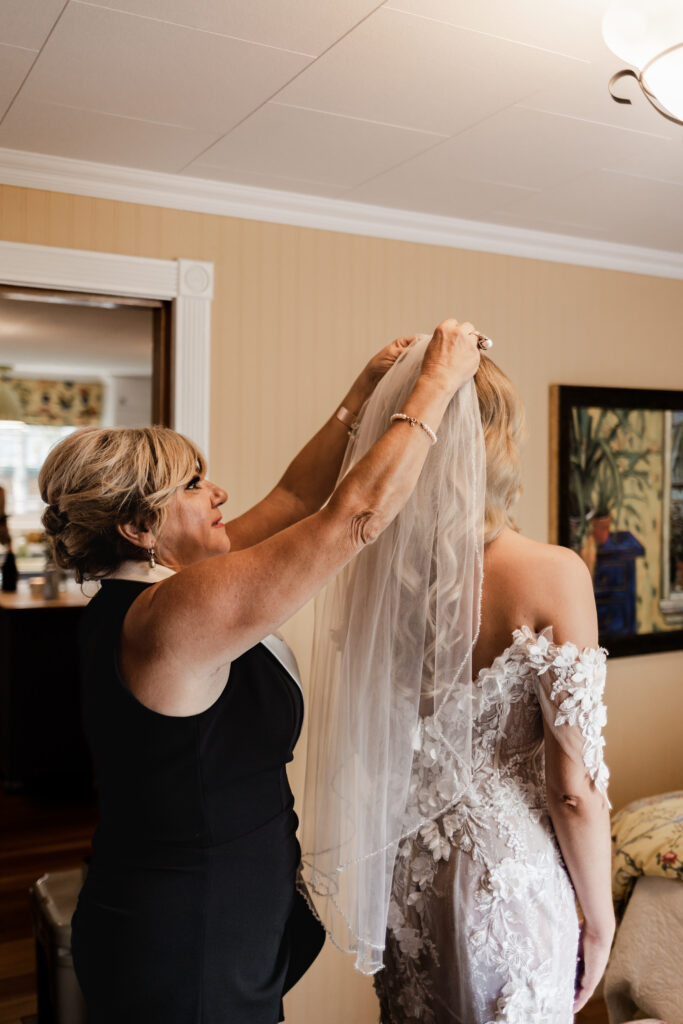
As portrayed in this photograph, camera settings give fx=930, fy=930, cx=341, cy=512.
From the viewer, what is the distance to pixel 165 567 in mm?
1515

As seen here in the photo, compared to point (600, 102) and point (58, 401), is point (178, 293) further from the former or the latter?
point (600, 102)

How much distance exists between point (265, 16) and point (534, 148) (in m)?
1.01

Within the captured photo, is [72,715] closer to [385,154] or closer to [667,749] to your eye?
[667,749]

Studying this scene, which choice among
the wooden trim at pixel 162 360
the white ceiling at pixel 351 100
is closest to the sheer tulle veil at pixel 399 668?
the white ceiling at pixel 351 100

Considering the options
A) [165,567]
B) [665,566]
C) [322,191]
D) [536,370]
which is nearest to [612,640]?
[665,566]

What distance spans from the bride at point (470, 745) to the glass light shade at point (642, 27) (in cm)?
63

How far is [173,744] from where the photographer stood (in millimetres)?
1384

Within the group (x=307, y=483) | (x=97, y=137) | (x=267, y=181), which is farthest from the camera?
(x=267, y=181)

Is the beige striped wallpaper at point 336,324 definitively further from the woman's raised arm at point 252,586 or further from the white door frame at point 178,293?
the woman's raised arm at point 252,586

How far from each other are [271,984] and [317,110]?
6.31 ft

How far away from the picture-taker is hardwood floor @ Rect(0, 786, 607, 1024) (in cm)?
307

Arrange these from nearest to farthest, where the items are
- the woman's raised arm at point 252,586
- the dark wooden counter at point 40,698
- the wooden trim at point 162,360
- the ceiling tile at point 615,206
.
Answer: the woman's raised arm at point 252,586 → the ceiling tile at point 615,206 → the wooden trim at point 162,360 → the dark wooden counter at point 40,698

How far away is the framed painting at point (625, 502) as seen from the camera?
12.0ft

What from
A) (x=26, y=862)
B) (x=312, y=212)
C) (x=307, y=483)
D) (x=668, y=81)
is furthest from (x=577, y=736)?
(x=26, y=862)
